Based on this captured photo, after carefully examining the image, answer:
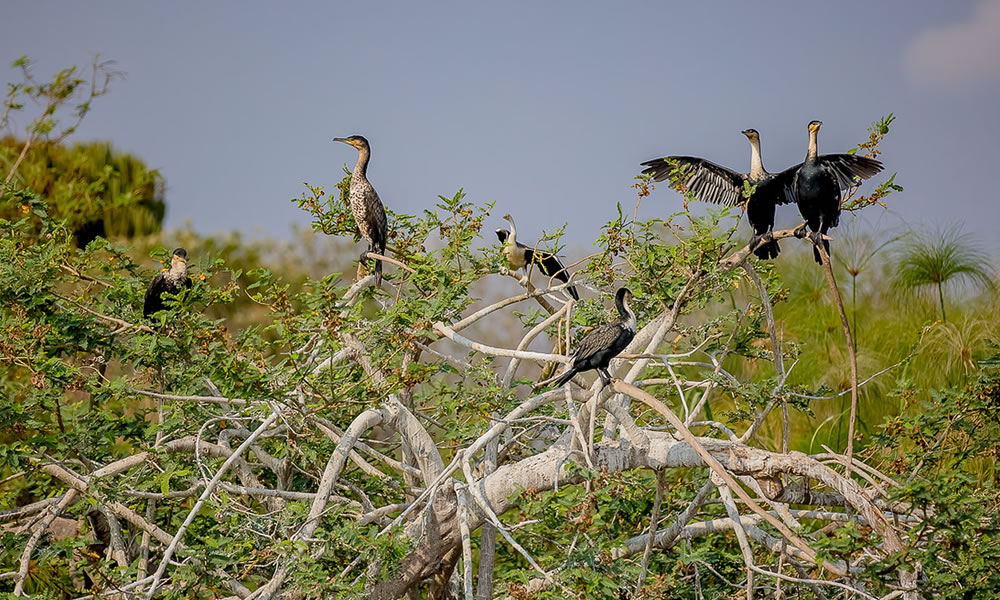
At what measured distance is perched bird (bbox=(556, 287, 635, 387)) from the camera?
3.08m

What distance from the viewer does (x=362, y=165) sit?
4.76m

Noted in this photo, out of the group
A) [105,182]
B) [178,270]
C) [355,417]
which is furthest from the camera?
[105,182]

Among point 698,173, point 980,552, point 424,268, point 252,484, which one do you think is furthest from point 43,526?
point 980,552

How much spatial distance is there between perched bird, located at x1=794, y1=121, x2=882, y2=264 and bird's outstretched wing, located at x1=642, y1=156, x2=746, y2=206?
0.28m

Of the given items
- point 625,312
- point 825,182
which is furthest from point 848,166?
point 625,312

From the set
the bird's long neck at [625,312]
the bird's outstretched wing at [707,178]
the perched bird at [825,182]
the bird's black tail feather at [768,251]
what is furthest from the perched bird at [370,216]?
the perched bird at [825,182]

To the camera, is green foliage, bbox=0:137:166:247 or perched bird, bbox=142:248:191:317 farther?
green foliage, bbox=0:137:166:247

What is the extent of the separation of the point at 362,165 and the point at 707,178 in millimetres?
1698

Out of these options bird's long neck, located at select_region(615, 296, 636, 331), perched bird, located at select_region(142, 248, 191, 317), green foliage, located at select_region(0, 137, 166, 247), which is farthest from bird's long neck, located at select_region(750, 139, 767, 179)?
green foliage, located at select_region(0, 137, 166, 247)

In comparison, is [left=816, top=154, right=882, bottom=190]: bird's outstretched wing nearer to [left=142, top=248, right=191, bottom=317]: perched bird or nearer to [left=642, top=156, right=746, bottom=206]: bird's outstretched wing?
[left=642, top=156, right=746, bottom=206]: bird's outstretched wing

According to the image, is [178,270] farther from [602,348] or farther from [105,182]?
[105,182]

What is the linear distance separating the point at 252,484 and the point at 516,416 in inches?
46.5

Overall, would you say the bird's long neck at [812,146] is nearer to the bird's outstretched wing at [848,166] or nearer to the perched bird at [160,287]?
the bird's outstretched wing at [848,166]

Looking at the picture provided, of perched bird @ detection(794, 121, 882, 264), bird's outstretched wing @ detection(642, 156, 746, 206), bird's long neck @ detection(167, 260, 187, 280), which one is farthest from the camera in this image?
bird's long neck @ detection(167, 260, 187, 280)
